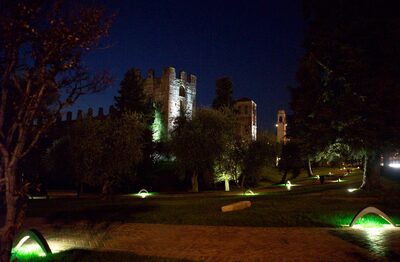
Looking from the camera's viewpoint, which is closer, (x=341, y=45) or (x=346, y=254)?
(x=346, y=254)

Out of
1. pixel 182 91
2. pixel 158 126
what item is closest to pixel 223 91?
pixel 182 91

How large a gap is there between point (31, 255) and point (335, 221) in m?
9.67

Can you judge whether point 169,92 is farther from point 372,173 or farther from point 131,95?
point 372,173

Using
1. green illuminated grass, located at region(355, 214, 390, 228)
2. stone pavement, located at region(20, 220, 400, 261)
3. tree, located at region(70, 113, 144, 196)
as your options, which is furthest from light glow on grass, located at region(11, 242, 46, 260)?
tree, located at region(70, 113, 144, 196)

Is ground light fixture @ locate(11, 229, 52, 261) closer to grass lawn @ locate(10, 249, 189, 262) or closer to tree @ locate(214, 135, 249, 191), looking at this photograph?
grass lawn @ locate(10, 249, 189, 262)

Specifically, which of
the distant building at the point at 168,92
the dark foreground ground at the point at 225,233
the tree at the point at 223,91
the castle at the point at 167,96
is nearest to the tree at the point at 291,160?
the castle at the point at 167,96

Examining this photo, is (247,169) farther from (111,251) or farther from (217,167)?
(111,251)

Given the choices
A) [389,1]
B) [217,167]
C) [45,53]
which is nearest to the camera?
[45,53]

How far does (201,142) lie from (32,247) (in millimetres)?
26678

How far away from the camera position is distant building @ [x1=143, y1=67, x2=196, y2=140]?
66537mm

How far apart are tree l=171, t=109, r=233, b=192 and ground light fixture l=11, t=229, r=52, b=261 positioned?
26336mm

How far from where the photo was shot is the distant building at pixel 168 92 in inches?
2620

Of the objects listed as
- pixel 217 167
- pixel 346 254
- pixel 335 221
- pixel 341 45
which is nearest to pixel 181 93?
pixel 217 167

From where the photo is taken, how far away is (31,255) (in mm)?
9953
